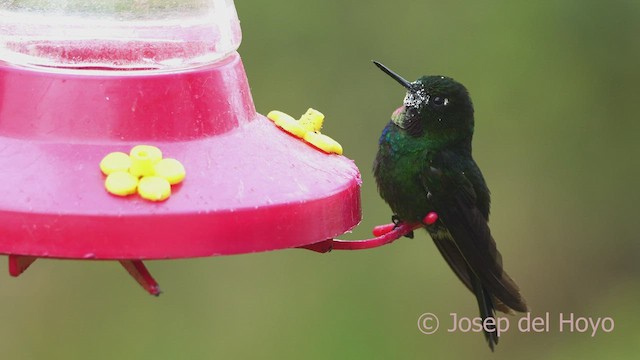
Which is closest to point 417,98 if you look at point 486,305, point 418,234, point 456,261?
point 456,261

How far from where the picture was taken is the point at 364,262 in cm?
628

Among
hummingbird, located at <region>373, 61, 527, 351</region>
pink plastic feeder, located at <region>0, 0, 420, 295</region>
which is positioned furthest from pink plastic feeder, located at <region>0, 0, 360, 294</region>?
hummingbird, located at <region>373, 61, 527, 351</region>

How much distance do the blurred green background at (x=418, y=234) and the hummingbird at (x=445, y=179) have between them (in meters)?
1.87

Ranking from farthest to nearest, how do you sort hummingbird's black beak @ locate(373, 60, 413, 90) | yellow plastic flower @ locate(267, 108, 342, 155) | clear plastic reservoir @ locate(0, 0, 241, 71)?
hummingbird's black beak @ locate(373, 60, 413, 90) → yellow plastic flower @ locate(267, 108, 342, 155) → clear plastic reservoir @ locate(0, 0, 241, 71)

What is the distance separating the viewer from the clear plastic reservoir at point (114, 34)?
2.79 metres

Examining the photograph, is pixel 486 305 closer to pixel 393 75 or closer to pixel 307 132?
pixel 393 75

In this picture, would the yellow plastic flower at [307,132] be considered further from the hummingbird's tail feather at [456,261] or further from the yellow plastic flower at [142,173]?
the hummingbird's tail feather at [456,261]

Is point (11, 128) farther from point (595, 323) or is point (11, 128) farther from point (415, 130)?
point (595, 323)

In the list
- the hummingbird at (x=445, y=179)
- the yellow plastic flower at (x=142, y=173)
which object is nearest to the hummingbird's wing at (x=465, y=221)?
the hummingbird at (x=445, y=179)

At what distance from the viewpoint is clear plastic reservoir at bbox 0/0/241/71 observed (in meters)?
2.79

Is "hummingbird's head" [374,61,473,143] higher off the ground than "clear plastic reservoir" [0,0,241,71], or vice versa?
"clear plastic reservoir" [0,0,241,71]

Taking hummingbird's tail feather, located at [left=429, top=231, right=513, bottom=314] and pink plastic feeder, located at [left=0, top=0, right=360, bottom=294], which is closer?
pink plastic feeder, located at [left=0, top=0, right=360, bottom=294]

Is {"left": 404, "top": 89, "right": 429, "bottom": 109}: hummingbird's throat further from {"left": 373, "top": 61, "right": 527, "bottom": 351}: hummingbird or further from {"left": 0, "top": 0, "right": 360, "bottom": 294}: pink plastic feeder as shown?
{"left": 0, "top": 0, "right": 360, "bottom": 294}: pink plastic feeder

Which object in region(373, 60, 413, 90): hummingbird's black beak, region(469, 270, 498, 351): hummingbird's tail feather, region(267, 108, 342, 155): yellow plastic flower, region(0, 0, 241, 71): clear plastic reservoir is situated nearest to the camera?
region(0, 0, 241, 71): clear plastic reservoir
